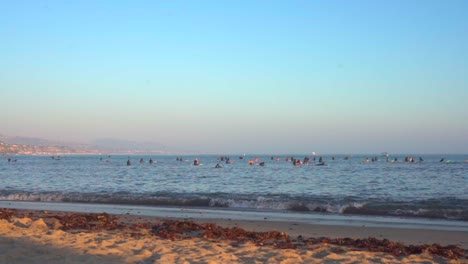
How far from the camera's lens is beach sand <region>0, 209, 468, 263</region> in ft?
28.8

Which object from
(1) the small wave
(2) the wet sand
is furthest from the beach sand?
(1) the small wave

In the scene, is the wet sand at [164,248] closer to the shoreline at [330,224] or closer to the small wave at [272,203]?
the shoreline at [330,224]

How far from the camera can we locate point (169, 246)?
10.1 metres

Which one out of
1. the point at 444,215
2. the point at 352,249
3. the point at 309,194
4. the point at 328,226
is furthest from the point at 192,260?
the point at 309,194

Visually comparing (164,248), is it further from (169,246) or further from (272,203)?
(272,203)

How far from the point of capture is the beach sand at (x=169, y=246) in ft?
28.8

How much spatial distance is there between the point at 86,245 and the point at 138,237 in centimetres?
170

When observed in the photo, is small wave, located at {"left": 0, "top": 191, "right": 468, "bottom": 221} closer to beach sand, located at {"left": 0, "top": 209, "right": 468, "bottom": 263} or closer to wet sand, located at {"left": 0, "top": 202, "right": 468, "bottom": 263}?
beach sand, located at {"left": 0, "top": 209, "right": 468, "bottom": 263}

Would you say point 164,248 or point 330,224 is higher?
point 164,248

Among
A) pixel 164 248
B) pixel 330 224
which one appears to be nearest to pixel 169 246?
pixel 164 248

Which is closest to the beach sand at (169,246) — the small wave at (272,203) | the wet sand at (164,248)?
the wet sand at (164,248)

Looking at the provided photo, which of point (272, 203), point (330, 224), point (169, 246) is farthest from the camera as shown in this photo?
point (272, 203)

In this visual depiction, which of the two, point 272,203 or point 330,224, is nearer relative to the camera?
point 330,224

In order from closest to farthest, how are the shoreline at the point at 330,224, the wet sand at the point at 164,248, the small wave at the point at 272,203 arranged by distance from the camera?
1. the wet sand at the point at 164,248
2. the shoreline at the point at 330,224
3. the small wave at the point at 272,203
